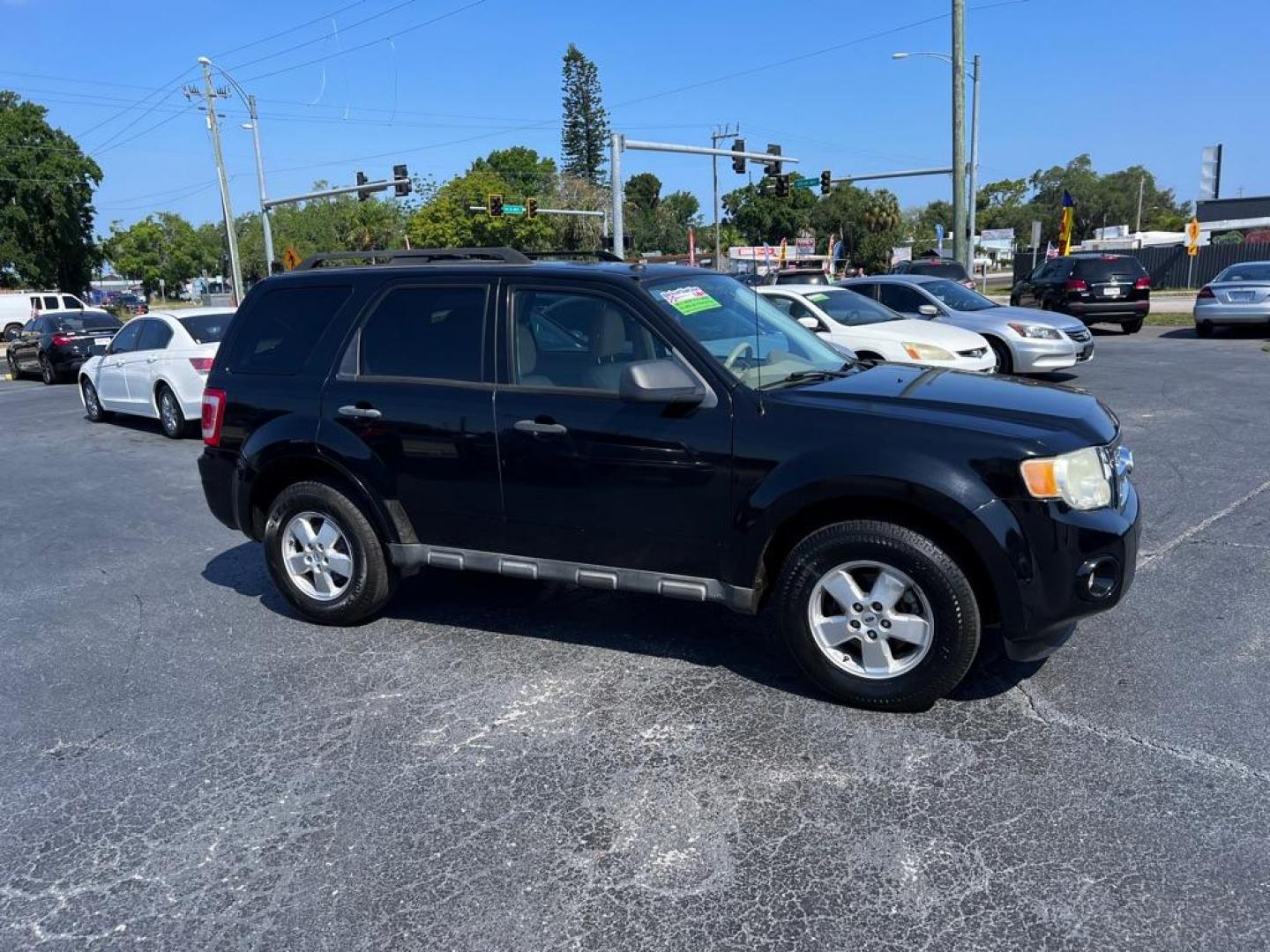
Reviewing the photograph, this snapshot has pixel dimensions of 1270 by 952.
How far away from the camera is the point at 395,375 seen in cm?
475

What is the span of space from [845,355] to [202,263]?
114730 mm

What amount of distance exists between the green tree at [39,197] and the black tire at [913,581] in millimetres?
60731

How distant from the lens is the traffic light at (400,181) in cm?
3428

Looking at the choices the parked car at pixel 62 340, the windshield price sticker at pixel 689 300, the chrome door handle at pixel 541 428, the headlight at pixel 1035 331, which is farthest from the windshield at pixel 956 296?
the parked car at pixel 62 340

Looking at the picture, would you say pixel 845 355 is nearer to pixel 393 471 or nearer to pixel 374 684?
pixel 393 471

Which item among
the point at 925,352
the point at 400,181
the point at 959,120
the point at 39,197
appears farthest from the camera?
the point at 39,197

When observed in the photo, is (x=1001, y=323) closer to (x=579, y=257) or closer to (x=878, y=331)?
(x=878, y=331)

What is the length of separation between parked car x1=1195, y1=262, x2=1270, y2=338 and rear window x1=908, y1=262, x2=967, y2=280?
623cm

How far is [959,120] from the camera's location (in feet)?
81.3

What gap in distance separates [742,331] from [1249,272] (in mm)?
19225

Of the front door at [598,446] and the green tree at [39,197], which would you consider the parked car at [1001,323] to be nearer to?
the front door at [598,446]

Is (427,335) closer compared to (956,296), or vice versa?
(427,335)

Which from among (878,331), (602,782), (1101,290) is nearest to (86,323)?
(878,331)

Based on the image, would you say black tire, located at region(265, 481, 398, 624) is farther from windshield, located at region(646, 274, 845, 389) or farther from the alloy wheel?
the alloy wheel
